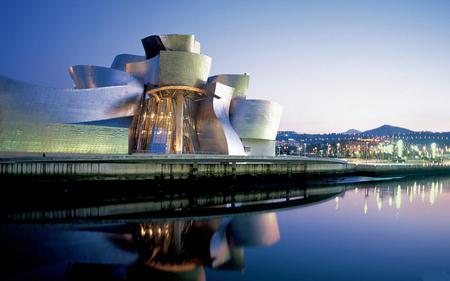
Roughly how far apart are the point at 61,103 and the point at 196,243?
1720cm

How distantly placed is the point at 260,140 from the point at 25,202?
2363 cm

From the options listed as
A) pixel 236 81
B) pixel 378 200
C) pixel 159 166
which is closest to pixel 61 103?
pixel 159 166

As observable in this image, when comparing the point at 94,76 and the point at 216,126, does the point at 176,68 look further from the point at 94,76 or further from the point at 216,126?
the point at 94,76

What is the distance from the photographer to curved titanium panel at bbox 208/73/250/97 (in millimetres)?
35812

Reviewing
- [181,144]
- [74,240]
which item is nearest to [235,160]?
[181,144]

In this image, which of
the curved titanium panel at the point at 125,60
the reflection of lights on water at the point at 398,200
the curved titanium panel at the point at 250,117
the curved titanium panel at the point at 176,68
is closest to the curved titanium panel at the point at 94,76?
the curved titanium panel at the point at 176,68

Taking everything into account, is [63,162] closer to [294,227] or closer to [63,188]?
[63,188]

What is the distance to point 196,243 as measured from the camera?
11.4 metres

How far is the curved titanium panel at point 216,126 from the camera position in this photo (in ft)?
101

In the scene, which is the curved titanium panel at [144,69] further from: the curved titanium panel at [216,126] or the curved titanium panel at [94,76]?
the curved titanium panel at [216,126]

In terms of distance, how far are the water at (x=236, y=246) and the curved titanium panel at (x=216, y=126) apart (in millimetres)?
12219

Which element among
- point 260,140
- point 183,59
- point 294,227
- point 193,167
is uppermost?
point 183,59

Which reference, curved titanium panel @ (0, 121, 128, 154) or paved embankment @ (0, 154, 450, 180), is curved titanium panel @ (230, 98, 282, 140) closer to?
paved embankment @ (0, 154, 450, 180)

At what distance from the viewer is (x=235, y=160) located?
26984 mm
